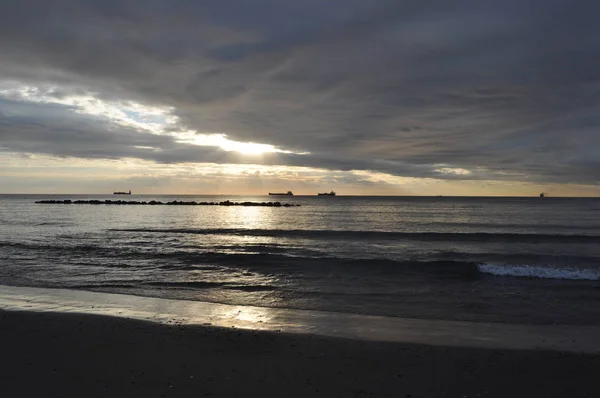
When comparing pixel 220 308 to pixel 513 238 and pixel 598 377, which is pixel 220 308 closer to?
pixel 598 377

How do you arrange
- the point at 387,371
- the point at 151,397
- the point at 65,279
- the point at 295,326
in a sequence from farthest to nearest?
1. the point at 65,279
2. the point at 295,326
3. the point at 387,371
4. the point at 151,397

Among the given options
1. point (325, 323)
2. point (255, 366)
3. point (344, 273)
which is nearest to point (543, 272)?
point (344, 273)

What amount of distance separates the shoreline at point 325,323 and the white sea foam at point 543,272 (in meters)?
9.57

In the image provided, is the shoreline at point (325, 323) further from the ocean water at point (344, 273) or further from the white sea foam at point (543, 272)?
the white sea foam at point (543, 272)

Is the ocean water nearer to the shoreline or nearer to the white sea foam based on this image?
the white sea foam

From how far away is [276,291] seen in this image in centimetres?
1633

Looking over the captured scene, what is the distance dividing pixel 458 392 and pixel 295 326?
5067 millimetres

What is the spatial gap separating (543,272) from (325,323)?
14.4 metres

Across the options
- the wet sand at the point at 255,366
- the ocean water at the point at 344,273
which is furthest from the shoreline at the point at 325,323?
the ocean water at the point at 344,273

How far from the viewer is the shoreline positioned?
1004 centimetres

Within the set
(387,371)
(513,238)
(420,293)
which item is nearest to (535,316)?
(420,293)

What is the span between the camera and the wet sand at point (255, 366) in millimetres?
6871

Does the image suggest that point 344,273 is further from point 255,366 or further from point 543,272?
point 255,366

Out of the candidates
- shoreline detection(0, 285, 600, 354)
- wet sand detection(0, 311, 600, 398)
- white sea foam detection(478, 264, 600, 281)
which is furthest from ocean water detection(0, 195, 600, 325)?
wet sand detection(0, 311, 600, 398)
